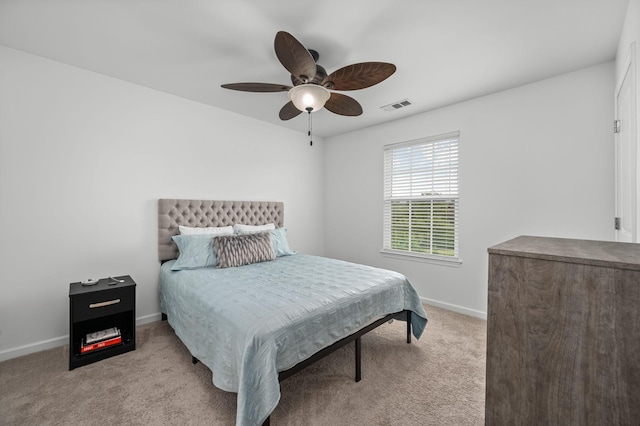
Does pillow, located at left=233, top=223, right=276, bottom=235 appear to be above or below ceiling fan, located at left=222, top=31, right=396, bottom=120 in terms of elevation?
below

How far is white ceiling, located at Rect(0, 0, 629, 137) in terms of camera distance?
1792 mm

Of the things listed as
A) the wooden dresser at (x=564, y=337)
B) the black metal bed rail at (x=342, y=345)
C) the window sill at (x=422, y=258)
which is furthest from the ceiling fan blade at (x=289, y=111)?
the window sill at (x=422, y=258)

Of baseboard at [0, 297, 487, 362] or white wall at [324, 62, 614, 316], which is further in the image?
white wall at [324, 62, 614, 316]

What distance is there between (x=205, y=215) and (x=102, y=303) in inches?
56.0

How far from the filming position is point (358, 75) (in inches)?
77.0

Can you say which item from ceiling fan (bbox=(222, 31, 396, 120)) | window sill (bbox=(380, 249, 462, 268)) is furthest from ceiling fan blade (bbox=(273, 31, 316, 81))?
window sill (bbox=(380, 249, 462, 268))

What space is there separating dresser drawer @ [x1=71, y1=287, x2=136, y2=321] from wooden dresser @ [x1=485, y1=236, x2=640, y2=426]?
278 centimetres

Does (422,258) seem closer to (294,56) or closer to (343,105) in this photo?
(343,105)

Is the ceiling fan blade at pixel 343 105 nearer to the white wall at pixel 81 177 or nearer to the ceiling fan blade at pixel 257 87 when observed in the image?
the ceiling fan blade at pixel 257 87

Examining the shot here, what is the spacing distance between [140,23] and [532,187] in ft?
12.6

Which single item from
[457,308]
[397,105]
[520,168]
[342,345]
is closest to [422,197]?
[520,168]

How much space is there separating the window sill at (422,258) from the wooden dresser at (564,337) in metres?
2.59

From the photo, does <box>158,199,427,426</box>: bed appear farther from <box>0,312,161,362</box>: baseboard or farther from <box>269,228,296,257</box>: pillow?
<box>0,312,161,362</box>: baseboard

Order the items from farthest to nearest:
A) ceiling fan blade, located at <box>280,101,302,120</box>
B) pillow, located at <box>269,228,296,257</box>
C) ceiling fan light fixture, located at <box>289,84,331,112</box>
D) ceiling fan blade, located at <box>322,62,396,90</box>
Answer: pillow, located at <box>269,228,296,257</box> → ceiling fan blade, located at <box>280,101,302,120</box> → ceiling fan light fixture, located at <box>289,84,331,112</box> → ceiling fan blade, located at <box>322,62,396,90</box>
